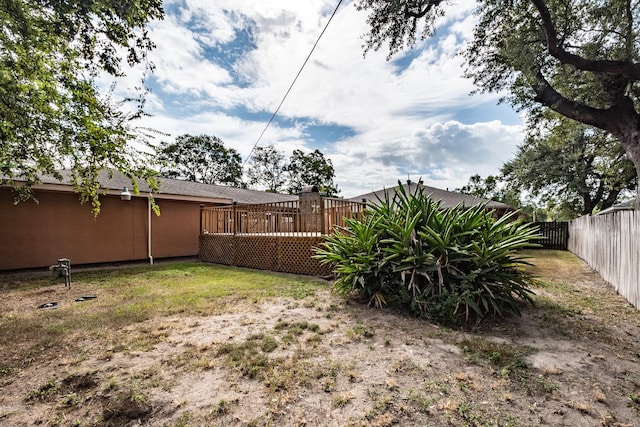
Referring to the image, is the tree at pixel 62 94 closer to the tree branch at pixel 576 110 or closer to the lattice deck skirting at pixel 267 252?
the lattice deck skirting at pixel 267 252

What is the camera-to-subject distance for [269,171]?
112ft

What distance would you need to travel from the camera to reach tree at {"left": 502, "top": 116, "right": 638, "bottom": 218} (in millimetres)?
14372

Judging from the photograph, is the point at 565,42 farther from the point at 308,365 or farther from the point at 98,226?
the point at 98,226

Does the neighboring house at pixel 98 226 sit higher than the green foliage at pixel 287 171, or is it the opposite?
the green foliage at pixel 287 171

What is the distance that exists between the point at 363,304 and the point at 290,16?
22.7 ft

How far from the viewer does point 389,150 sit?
16062 mm

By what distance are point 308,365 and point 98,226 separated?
841 centimetres

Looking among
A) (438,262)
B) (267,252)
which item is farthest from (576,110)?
(267,252)

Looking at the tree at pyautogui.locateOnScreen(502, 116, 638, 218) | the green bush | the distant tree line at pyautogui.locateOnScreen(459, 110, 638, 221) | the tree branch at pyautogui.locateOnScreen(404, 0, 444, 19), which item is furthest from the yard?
the tree at pyautogui.locateOnScreen(502, 116, 638, 218)

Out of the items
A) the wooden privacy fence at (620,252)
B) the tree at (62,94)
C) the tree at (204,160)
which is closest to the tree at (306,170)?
the tree at (204,160)

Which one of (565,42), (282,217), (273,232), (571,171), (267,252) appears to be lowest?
(267,252)

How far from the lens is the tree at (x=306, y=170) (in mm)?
33594

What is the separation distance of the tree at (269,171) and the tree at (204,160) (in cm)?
176

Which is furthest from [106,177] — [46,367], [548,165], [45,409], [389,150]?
[548,165]
